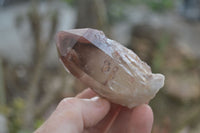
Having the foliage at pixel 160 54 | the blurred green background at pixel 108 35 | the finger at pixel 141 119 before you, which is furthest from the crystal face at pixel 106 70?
the foliage at pixel 160 54

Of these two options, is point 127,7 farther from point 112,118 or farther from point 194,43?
point 112,118

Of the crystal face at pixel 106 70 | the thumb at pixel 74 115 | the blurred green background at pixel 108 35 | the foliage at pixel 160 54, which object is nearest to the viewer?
the thumb at pixel 74 115

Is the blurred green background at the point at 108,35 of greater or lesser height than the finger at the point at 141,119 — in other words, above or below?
below

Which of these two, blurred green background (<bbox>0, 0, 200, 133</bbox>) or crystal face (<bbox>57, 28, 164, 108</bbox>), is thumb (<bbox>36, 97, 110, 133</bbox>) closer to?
crystal face (<bbox>57, 28, 164, 108</bbox>)

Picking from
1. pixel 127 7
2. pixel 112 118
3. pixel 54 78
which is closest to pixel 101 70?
pixel 112 118

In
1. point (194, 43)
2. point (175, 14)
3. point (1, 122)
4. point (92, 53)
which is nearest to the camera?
point (92, 53)

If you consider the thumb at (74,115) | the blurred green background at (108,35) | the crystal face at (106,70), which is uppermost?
the crystal face at (106,70)

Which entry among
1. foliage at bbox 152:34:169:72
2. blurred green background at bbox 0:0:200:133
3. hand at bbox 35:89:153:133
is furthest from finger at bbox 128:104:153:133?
foliage at bbox 152:34:169:72

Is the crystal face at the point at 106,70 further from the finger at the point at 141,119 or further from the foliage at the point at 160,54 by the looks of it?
the foliage at the point at 160,54

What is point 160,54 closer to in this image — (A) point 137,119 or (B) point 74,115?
(A) point 137,119
